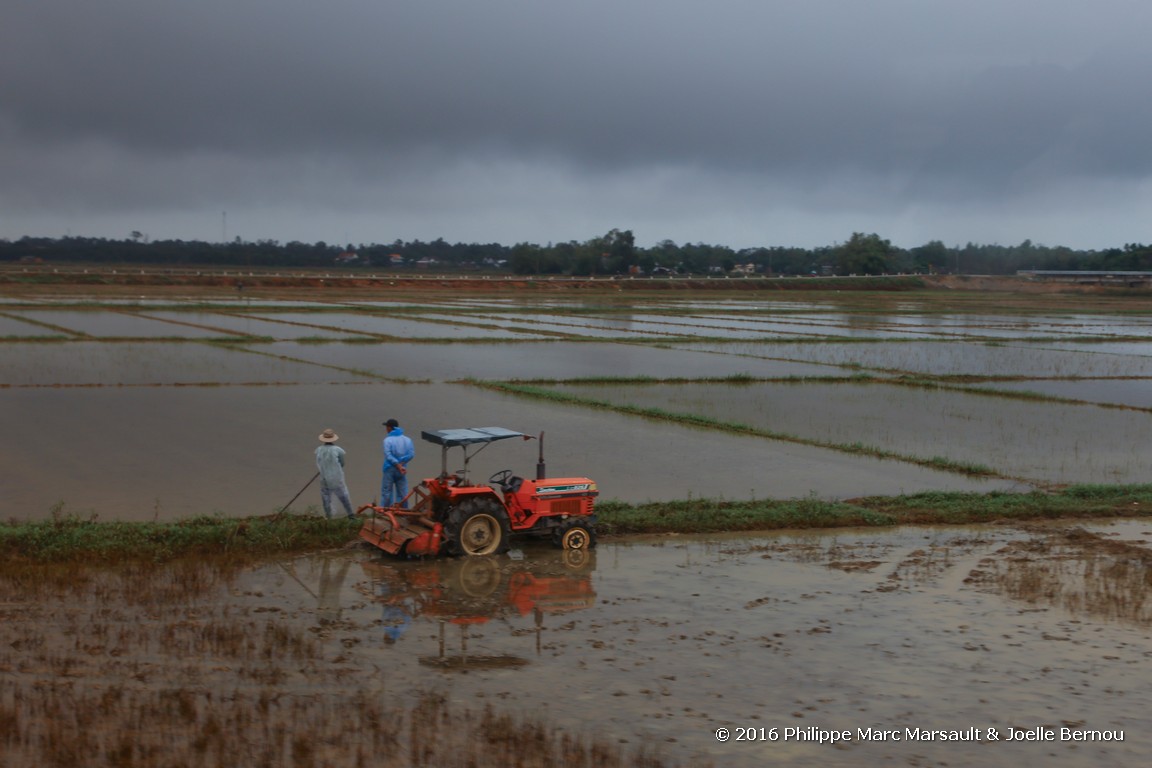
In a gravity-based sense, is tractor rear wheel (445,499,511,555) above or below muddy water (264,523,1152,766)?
above

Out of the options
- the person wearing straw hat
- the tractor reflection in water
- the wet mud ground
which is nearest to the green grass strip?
the wet mud ground

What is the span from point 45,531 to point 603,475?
6.62 m

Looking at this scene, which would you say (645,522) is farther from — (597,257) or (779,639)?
(597,257)

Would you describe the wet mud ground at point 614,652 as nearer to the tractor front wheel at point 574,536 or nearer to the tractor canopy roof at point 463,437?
the tractor front wheel at point 574,536

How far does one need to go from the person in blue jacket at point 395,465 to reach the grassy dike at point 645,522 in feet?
1.62

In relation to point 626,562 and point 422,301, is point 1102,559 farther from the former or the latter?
point 422,301

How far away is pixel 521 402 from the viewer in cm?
2061

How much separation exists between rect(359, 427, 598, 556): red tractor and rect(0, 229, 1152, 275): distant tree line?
101212 millimetres

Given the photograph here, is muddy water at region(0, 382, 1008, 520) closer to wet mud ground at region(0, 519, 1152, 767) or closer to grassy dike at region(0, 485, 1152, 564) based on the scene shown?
grassy dike at region(0, 485, 1152, 564)

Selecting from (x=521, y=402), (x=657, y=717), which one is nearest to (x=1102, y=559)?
(x=657, y=717)

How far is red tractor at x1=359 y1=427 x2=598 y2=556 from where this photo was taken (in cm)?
982

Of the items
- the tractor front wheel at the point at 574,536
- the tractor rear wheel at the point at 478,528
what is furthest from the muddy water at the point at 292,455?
the tractor rear wheel at the point at 478,528

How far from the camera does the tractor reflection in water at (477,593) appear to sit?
25.6 feet

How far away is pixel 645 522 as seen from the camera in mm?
11289
